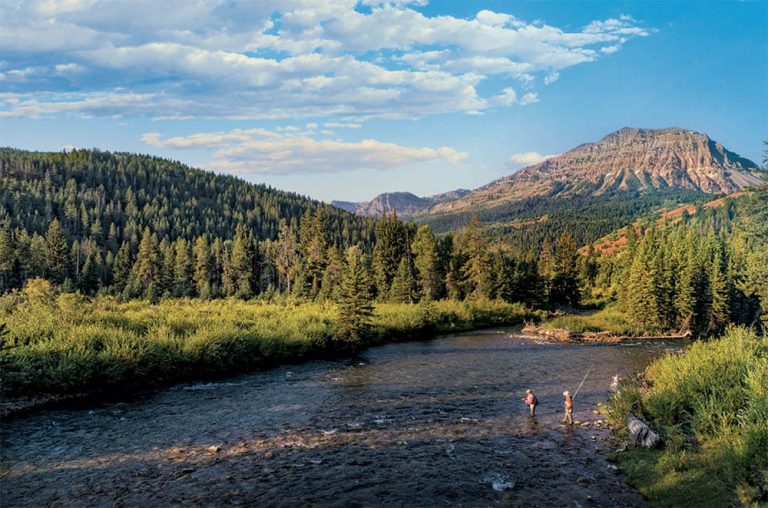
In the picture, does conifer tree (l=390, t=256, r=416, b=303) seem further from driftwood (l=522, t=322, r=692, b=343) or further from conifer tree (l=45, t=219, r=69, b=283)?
conifer tree (l=45, t=219, r=69, b=283)

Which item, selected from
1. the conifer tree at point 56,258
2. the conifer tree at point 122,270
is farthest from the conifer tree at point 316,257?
the conifer tree at point 56,258

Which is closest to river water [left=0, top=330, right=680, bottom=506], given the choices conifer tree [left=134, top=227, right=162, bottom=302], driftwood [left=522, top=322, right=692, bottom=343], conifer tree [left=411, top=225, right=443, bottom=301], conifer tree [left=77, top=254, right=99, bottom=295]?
driftwood [left=522, top=322, right=692, bottom=343]

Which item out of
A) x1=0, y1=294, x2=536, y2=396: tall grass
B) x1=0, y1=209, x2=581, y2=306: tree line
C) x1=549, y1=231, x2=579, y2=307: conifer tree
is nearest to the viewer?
x1=0, y1=294, x2=536, y2=396: tall grass

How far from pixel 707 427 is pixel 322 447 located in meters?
17.4

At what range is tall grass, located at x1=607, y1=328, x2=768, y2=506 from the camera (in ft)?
53.1

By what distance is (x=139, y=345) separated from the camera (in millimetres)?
35438

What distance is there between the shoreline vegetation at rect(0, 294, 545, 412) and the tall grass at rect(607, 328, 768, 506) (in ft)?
96.3

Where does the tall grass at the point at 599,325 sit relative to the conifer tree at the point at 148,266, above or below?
below

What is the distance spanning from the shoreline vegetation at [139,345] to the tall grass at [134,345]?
0.06 meters

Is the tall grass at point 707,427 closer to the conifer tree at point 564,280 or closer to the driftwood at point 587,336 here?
the driftwood at point 587,336

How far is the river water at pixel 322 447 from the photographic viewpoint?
18.3 m

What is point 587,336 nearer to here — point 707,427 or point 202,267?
point 707,427

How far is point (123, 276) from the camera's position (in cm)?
11000

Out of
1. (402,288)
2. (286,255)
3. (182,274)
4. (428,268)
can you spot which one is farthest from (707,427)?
(182,274)
